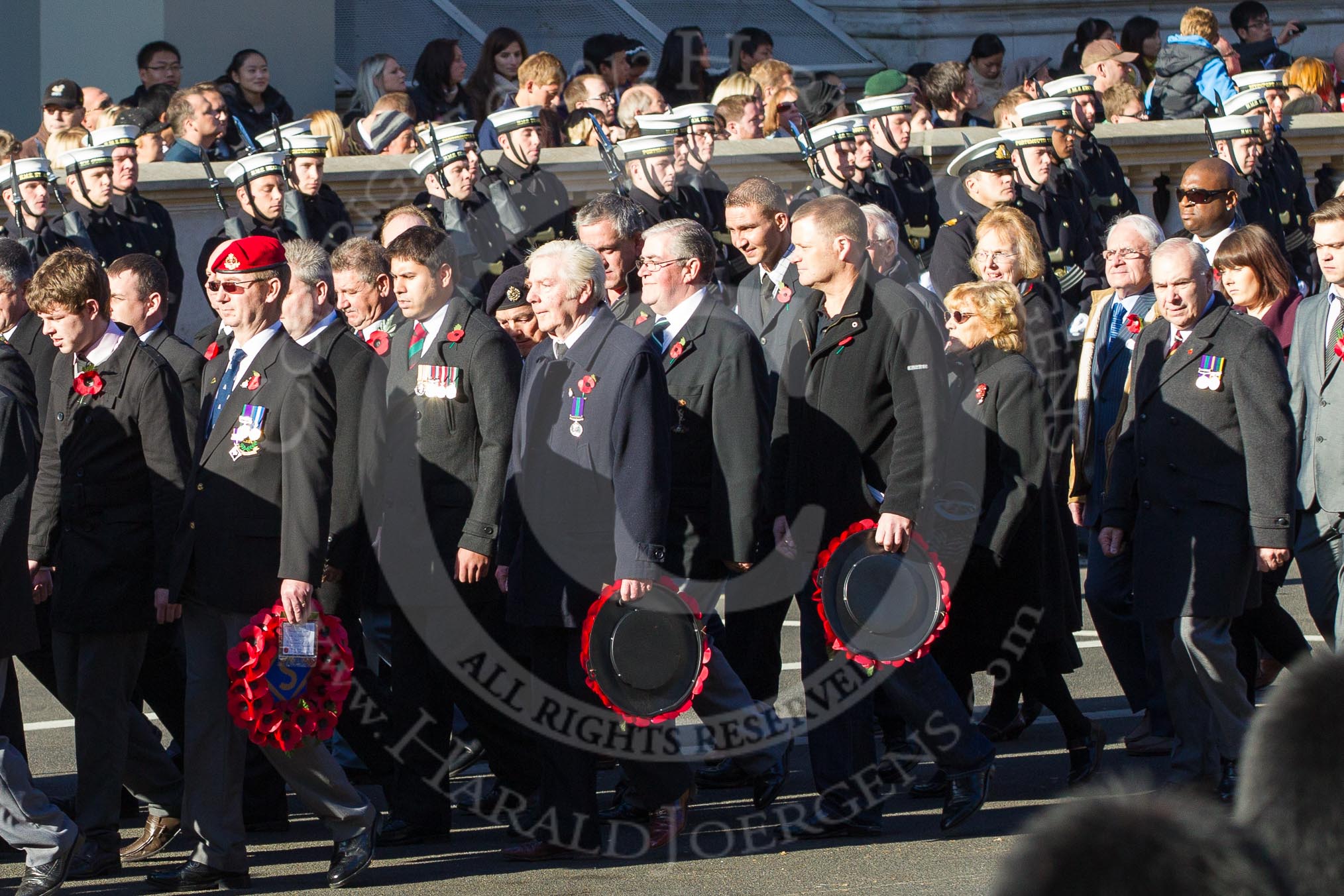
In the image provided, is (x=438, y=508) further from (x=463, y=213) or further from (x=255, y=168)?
(x=255, y=168)

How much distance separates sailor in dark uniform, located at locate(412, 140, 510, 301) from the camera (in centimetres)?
1077

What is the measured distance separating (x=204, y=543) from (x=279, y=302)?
0.74 metres

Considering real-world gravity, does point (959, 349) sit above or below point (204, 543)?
above

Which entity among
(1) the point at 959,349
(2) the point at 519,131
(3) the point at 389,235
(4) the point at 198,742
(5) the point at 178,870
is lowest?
(5) the point at 178,870

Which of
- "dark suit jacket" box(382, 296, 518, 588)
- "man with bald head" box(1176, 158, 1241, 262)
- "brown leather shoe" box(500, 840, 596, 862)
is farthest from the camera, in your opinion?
"man with bald head" box(1176, 158, 1241, 262)

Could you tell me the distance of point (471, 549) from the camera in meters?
6.32

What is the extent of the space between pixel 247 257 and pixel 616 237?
193 centimetres

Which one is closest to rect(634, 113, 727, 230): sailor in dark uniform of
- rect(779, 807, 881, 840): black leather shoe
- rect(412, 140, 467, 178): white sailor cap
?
rect(412, 140, 467, 178): white sailor cap

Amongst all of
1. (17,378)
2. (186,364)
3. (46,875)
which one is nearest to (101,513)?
(17,378)

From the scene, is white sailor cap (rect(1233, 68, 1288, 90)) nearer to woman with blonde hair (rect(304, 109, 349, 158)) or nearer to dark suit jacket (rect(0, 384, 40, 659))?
woman with blonde hair (rect(304, 109, 349, 158))

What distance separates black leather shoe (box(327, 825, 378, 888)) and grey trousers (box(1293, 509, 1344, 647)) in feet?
10.1

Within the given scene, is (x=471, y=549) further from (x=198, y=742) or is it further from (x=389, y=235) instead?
(x=389, y=235)

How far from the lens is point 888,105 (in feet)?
40.2

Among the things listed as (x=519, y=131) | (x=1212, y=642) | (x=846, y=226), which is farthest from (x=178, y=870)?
(x=519, y=131)
